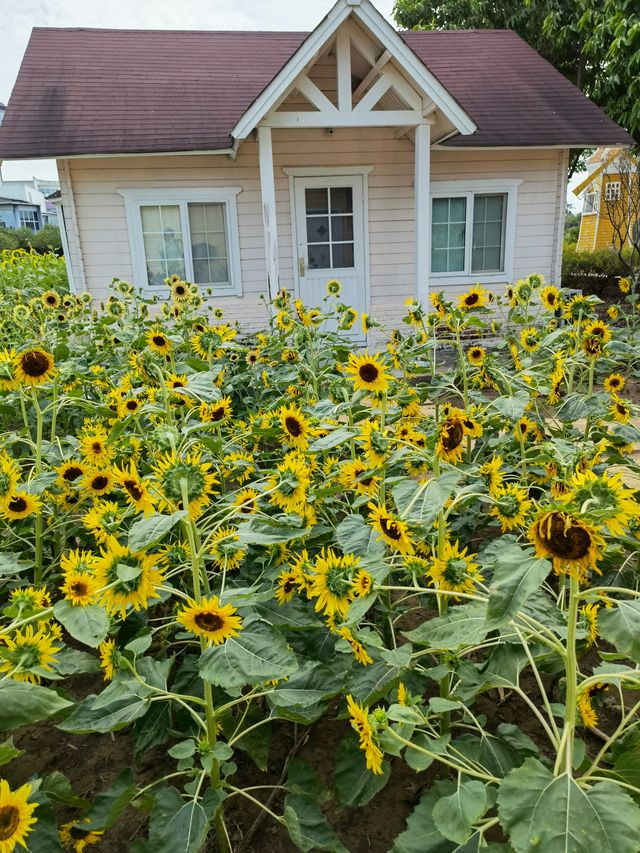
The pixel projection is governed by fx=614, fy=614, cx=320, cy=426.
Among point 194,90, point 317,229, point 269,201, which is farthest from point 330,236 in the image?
point 194,90

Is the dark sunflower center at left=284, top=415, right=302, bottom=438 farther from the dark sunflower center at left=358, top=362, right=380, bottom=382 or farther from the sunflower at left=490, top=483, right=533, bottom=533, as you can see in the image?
Result: the sunflower at left=490, top=483, right=533, bottom=533

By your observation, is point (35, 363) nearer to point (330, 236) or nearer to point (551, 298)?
point (551, 298)

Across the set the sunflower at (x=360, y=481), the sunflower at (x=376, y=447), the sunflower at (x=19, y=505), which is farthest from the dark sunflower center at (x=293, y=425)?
the sunflower at (x=19, y=505)

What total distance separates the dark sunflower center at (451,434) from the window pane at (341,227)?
744 centimetres

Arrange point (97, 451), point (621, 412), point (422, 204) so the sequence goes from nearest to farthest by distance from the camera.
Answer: point (97, 451)
point (621, 412)
point (422, 204)

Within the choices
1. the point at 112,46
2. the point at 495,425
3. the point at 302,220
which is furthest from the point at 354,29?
the point at 495,425

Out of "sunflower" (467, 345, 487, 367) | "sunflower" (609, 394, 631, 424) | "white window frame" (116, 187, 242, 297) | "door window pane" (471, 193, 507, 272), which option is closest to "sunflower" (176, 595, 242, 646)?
"sunflower" (609, 394, 631, 424)

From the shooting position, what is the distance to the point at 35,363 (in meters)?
1.96

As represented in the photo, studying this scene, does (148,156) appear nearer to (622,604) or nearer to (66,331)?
(66,331)

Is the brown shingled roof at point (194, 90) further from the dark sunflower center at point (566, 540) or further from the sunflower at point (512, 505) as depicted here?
the dark sunflower center at point (566, 540)

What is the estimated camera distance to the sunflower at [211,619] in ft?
3.85

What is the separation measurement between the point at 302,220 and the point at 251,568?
7146mm

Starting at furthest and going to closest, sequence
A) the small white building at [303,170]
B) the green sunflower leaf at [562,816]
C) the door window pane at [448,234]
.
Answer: the door window pane at [448,234]
the small white building at [303,170]
the green sunflower leaf at [562,816]

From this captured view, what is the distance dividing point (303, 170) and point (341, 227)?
2.90ft
